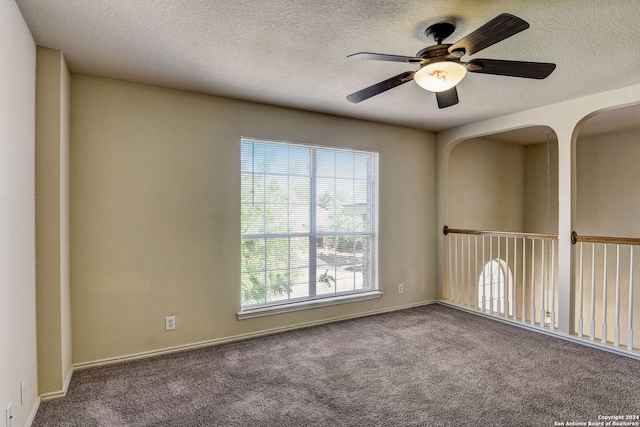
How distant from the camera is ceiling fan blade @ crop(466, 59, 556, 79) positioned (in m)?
1.89

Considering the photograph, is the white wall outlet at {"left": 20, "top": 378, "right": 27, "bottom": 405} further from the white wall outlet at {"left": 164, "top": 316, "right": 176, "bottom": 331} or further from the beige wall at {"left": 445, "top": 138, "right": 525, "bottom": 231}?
the beige wall at {"left": 445, "top": 138, "right": 525, "bottom": 231}

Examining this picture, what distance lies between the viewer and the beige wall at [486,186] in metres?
5.21

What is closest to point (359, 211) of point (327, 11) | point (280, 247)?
point (280, 247)

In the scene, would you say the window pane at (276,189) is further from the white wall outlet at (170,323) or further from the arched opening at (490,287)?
the arched opening at (490,287)

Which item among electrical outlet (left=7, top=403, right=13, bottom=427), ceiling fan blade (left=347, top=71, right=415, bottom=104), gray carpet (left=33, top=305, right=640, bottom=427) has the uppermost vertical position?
ceiling fan blade (left=347, top=71, right=415, bottom=104)

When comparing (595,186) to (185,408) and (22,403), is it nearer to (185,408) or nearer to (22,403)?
(185,408)

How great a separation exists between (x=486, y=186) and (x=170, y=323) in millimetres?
4889

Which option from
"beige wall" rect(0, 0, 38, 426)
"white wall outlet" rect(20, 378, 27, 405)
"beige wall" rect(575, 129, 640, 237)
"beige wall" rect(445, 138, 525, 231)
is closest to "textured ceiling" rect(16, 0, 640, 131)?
"beige wall" rect(0, 0, 38, 426)

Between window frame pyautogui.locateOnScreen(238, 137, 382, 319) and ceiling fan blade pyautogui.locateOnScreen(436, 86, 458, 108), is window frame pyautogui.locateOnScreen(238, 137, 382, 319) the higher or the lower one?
the lower one

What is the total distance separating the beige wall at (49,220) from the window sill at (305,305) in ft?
4.84

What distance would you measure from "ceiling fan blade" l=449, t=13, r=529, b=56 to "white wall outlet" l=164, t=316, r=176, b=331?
3.00m

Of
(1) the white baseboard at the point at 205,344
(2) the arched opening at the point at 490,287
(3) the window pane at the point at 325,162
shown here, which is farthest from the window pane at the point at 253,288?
(2) the arched opening at the point at 490,287

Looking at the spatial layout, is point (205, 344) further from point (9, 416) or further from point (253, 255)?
point (9, 416)

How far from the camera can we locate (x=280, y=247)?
145 inches
